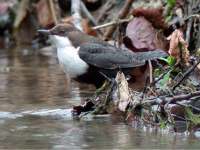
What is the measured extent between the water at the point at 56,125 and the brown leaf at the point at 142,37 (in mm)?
689

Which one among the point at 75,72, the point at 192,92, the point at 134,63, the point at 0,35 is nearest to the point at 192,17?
the point at 134,63

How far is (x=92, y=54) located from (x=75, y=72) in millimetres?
341

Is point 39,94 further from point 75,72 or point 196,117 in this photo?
point 196,117

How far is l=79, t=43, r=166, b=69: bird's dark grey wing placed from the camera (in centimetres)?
686

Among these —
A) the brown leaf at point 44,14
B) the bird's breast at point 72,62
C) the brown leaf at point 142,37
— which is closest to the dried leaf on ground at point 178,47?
the bird's breast at point 72,62

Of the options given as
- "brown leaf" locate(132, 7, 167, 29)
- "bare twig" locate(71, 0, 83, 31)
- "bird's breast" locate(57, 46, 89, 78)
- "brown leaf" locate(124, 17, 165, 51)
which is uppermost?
"bare twig" locate(71, 0, 83, 31)

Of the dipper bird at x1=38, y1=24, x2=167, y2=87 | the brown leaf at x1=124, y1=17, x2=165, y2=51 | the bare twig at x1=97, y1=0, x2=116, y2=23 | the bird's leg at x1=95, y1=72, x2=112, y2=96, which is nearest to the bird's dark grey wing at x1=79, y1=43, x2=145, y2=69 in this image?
the dipper bird at x1=38, y1=24, x2=167, y2=87

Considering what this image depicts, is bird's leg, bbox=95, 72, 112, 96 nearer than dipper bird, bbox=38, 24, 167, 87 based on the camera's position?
Yes

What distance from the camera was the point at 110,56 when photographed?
7.07 metres

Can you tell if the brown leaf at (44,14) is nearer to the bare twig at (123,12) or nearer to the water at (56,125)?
the bare twig at (123,12)

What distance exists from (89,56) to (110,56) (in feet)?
1.04

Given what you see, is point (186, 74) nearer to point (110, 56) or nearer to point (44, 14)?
point (110, 56)

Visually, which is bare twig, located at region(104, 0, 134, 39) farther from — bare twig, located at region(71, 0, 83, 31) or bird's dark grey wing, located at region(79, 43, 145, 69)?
bird's dark grey wing, located at region(79, 43, 145, 69)

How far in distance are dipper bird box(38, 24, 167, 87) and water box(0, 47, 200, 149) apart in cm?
26
